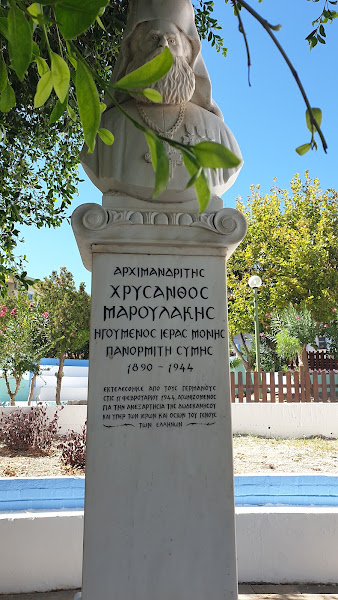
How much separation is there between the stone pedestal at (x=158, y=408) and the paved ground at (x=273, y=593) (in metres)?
0.93

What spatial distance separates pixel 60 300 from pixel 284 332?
28.1 ft

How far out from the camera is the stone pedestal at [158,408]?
236 cm

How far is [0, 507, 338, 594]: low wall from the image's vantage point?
3.24m

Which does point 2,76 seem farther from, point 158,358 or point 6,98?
point 158,358

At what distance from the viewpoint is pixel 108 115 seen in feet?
9.50

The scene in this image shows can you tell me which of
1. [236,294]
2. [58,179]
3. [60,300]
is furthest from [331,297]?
[58,179]

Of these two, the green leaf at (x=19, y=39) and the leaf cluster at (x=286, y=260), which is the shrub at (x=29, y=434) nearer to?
the green leaf at (x=19, y=39)

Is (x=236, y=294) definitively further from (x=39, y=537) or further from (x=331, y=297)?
(x=39, y=537)

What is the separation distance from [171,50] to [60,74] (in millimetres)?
2099

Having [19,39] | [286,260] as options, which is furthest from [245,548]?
[286,260]

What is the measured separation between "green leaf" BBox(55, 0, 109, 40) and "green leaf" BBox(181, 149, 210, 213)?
27 cm

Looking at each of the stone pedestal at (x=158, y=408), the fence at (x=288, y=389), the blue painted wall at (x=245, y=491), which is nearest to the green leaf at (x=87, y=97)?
the stone pedestal at (x=158, y=408)

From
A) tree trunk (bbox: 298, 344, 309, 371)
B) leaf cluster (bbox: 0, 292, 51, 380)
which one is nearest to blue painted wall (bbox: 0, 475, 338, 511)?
leaf cluster (bbox: 0, 292, 51, 380)

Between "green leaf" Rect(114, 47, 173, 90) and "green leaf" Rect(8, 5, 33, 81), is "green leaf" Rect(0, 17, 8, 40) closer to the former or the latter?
"green leaf" Rect(8, 5, 33, 81)
